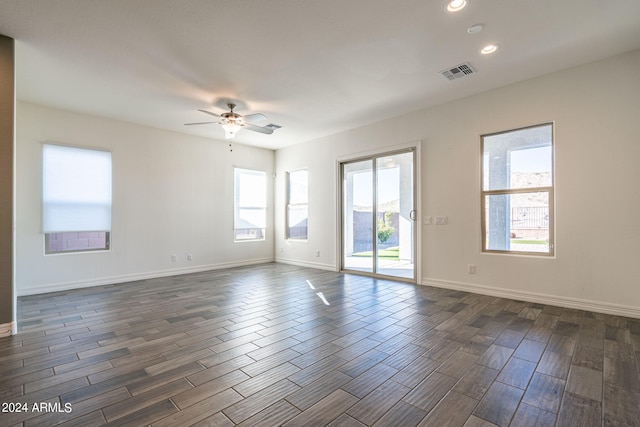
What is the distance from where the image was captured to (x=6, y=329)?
2920 millimetres

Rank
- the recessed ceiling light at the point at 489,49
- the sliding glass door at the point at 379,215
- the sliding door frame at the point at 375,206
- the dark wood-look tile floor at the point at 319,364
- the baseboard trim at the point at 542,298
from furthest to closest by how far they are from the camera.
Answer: the sliding glass door at the point at 379,215
the sliding door frame at the point at 375,206
the baseboard trim at the point at 542,298
the recessed ceiling light at the point at 489,49
the dark wood-look tile floor at the point at 319,364

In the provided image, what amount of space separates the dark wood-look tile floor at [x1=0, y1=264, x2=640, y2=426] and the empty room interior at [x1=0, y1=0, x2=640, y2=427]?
0.07ft

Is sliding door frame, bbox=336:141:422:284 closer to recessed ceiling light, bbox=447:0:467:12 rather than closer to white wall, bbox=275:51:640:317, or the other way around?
white wall, bbox=275:51:640:317

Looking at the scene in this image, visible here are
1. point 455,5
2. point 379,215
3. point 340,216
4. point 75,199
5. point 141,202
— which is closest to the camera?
point 455,5

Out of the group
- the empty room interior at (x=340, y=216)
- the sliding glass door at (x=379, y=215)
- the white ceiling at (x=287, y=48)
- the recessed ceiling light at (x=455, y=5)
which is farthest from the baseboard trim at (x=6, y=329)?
the recessed ceiling light at (x=455, y=5)

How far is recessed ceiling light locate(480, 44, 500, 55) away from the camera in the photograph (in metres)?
3.20

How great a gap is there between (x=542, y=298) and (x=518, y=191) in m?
1.45

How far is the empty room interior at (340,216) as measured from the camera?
2.04 meters

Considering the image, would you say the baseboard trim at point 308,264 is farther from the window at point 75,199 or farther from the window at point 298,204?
the window at point 75,199

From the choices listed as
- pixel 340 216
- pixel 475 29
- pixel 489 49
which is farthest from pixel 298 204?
pixel 475 29

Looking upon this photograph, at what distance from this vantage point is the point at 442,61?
11.5 feet

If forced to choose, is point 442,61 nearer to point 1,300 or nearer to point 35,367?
point 35,367

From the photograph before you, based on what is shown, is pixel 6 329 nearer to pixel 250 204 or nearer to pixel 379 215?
pixel 250 204

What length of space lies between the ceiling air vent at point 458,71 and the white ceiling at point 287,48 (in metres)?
0.10
